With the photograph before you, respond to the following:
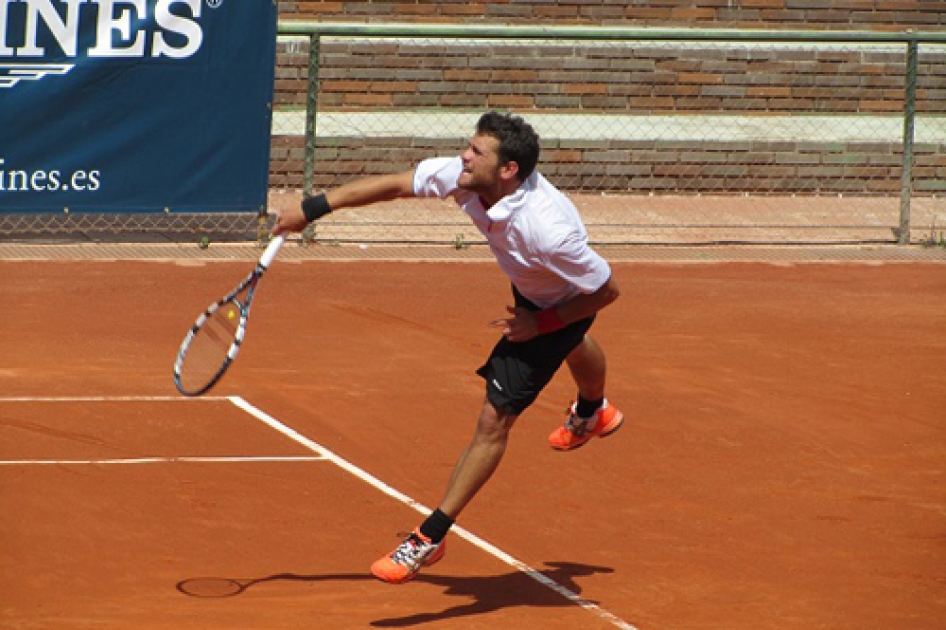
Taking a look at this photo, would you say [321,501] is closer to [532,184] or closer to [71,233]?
[532,184]

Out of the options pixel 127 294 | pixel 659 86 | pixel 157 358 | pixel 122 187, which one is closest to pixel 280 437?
pixel 157 358

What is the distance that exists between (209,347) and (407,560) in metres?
1.35

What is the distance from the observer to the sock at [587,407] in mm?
8516

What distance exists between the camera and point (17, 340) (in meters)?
12.4

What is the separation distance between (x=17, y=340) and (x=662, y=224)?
8137mm

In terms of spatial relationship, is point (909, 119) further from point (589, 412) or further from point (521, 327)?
point (521, 327)

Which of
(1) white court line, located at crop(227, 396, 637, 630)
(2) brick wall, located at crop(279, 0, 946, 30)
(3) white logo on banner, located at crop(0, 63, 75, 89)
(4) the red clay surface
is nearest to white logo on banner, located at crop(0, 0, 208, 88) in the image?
(3) white logo on banner, located at crop(0, 63, 75, 89)

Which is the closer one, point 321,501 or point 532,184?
point 532,184

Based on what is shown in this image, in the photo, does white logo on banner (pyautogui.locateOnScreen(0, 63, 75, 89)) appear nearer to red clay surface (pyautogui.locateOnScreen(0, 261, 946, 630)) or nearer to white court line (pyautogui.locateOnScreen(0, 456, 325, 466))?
red clay surface (pyautogui.locateOnScreen(0, 261, 946, 630))

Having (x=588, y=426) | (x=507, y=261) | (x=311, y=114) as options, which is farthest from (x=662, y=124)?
(x=507, y=261)

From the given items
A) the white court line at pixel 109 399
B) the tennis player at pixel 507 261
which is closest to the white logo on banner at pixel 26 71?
the white court line at pixel 109 399

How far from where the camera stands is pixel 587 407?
854 cm

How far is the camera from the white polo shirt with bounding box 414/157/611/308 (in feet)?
23.4

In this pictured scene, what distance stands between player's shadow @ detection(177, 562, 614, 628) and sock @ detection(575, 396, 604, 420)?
0.87m
